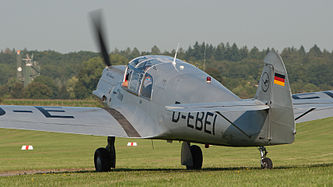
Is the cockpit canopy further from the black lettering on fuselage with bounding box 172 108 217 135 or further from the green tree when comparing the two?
the green tree

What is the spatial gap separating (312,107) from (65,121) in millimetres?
6922

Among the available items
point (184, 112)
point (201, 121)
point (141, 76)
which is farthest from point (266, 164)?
point (141, 76)

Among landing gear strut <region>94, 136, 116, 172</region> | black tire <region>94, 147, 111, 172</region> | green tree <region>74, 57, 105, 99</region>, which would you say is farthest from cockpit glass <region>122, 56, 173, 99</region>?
green tree <region>74, 57, 105, 99</region>

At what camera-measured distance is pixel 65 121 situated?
54.6 feet

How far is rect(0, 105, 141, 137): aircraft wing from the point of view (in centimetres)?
1622

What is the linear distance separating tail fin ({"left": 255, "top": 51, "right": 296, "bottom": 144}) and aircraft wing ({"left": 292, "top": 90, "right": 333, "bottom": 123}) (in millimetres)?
674

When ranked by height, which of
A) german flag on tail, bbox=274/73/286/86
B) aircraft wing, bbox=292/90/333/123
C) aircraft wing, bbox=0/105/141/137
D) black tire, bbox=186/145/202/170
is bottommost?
black tire, bbox=186/145/202/170

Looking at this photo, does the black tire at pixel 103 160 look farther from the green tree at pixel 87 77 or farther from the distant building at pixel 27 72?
the distant building at pixel 27 72

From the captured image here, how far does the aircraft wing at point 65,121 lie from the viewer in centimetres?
1622

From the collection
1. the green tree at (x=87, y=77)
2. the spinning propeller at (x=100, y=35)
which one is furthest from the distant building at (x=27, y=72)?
the spinning propeller at (x=100, y=35)

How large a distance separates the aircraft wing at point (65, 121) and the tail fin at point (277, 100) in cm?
479

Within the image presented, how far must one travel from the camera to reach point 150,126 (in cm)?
1689

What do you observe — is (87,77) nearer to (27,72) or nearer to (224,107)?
(27,72)

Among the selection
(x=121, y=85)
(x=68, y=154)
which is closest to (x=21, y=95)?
(x=68, y=154)
